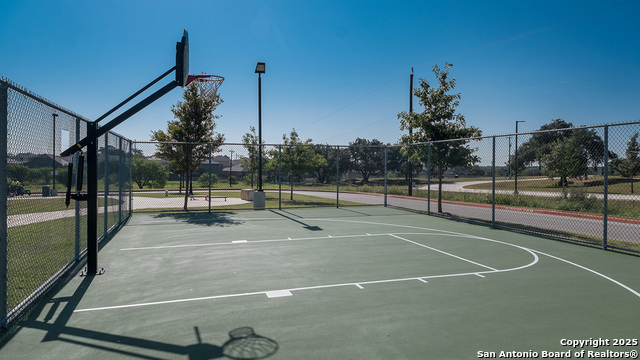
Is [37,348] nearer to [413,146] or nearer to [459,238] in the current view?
A: [459,238]

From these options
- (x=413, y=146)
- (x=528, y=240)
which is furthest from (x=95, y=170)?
(x=413, y=146)

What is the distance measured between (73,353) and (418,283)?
4.84m

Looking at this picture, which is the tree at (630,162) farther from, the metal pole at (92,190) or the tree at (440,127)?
the metal pole at (92,190)

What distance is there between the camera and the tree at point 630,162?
30.8ft

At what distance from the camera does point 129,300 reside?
5465 millimetres

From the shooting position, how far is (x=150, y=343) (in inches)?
161

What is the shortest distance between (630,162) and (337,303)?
30.4 feet

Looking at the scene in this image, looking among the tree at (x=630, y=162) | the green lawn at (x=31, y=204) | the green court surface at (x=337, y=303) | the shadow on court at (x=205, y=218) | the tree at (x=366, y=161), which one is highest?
the tree at (x=366, y=161)

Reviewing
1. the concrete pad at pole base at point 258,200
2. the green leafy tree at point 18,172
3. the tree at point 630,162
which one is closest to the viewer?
the green leafy tree at point 18,172

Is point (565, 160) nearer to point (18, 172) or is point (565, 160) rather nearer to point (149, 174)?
point (18, 172)

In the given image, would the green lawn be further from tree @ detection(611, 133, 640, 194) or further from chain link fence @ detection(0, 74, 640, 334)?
tree @ detection(611, 133, 640, 194)

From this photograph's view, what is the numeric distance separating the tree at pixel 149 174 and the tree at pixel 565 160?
2720 centimetres

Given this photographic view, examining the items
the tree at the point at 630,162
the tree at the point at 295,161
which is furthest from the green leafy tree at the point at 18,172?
the tree at the point at 295,161

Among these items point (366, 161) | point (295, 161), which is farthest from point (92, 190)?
point (366, 161)
